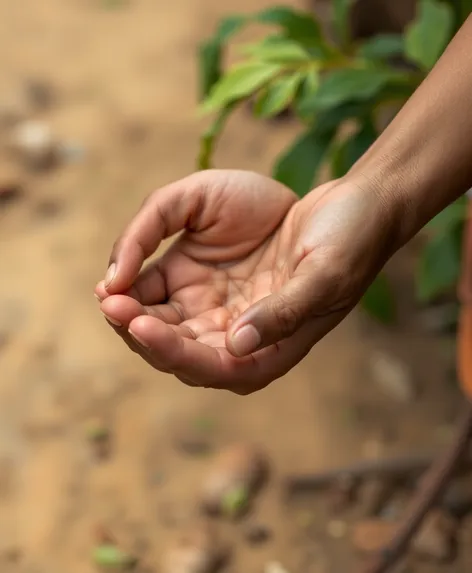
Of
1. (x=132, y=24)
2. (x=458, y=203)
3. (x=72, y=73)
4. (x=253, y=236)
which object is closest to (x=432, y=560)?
(x=458, y=203)

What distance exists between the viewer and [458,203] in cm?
127

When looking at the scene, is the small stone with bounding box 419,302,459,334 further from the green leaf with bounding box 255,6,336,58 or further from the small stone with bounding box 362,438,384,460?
the green leaf with bounding box 255,6,336,58

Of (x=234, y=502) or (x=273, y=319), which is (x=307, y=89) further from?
(x=234, y=502)

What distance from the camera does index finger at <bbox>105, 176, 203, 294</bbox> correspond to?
756mm

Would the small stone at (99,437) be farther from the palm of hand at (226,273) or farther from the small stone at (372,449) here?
the palm of hand at (226,273)

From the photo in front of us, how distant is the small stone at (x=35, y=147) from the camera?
1999 millimetres

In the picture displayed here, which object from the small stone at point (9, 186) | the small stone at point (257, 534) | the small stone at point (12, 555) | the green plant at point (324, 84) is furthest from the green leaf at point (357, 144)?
the small stone at point (9, 186)

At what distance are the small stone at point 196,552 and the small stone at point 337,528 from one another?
0.57 ft

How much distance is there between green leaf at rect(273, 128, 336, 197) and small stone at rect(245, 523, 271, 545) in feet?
1.80

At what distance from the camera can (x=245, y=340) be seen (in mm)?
682

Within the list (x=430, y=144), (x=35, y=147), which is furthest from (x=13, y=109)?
(x=430, y=144)

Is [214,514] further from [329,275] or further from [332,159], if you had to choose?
[329,275]

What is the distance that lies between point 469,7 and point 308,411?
2.39 ft

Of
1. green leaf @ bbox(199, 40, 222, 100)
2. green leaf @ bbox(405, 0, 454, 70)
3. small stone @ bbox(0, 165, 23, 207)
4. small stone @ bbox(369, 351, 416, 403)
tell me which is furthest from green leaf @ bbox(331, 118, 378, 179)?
small stone @ bbox(0, 165, 23, 207)
